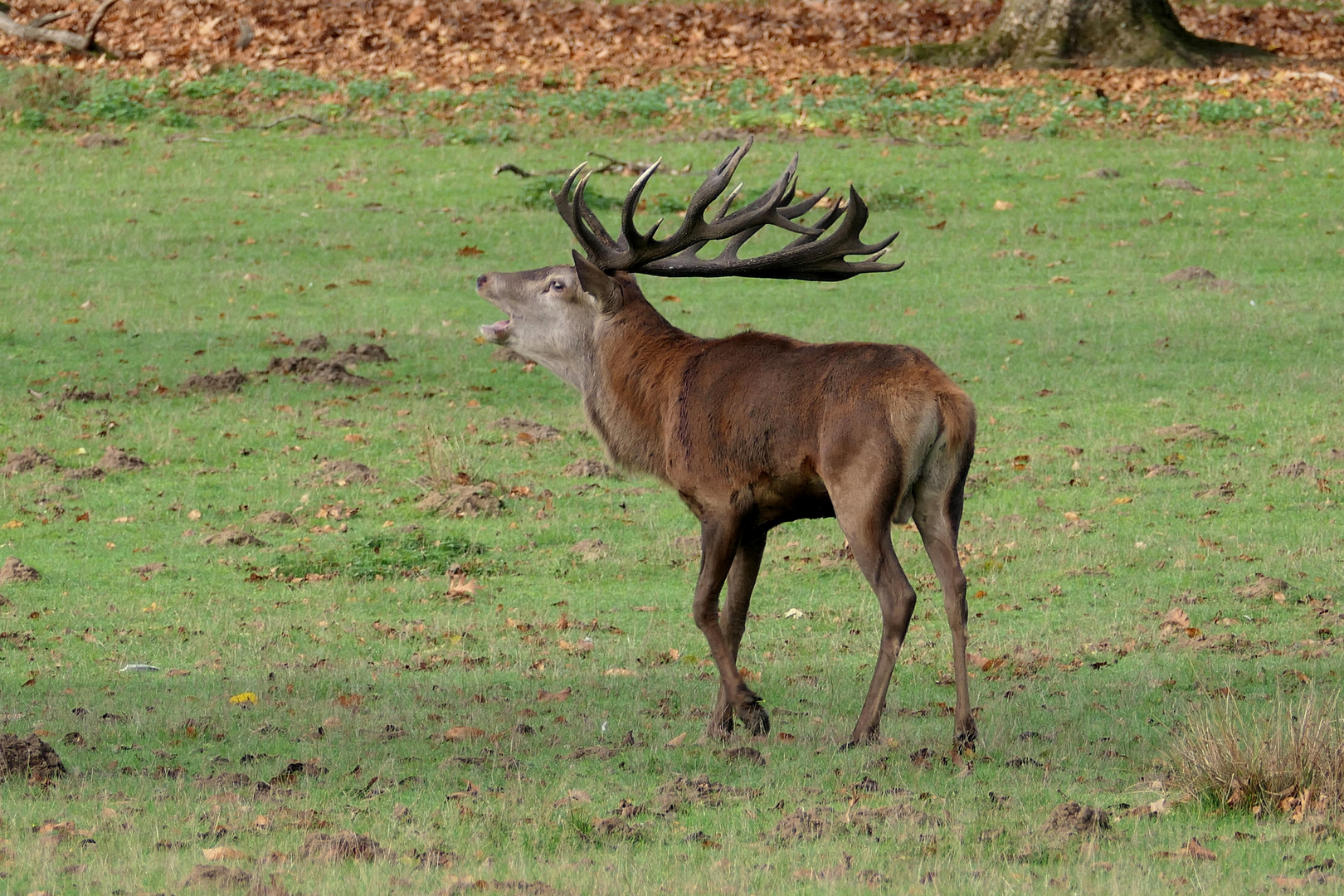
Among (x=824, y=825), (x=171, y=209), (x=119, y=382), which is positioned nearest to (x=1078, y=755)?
(x=824, y=825)

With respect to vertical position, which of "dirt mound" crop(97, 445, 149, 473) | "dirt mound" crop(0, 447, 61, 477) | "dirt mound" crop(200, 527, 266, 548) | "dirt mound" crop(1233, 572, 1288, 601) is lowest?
"dirt mound" crop(97, 445, 149, 473)

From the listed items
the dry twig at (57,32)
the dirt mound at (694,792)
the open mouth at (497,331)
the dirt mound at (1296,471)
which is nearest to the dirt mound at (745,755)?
the dirt mound at (694,792)

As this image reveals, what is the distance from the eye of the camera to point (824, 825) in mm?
6062

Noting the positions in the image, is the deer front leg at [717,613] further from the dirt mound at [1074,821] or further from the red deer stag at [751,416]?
the dirt mound at [1074,821]

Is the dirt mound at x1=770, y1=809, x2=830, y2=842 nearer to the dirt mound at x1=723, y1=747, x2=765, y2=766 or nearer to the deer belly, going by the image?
the dirt mound at x1=723, y1=747, x2=765, y2=766

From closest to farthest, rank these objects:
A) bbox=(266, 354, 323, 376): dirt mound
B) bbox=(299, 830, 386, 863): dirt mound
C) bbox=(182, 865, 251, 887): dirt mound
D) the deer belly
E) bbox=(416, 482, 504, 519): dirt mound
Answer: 1. bbox=(182, 865, 251, 887): dirt mound
2. bbox=(299, 830, 386, 863): dirt mound
3. the deer belly
4. bbox=(416, 482, 504, 519): dirt mound
5. bbox=(266, 354, 323, 376): dirt mound

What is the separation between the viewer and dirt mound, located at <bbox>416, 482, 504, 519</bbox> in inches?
504

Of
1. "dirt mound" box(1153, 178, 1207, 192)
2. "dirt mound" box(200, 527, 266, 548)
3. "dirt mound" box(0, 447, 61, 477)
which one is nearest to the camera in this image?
"dirt mound" box(200, 527, 266, 548)

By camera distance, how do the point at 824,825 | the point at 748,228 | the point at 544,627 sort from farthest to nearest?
the point at 544,627 → the point at 748,228 → the point at 824,825

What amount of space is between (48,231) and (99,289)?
2.81 metres

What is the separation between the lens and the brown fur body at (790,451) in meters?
7.37

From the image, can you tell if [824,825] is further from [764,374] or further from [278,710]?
[278,710]

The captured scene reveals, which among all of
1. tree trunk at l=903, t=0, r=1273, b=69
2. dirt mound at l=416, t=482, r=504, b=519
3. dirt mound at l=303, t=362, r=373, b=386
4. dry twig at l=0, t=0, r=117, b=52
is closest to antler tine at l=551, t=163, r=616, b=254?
dirt mound at l=416, t=482, r=504, b=519

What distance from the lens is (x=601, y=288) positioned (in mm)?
8914
